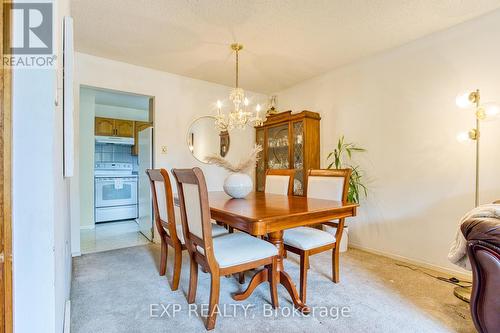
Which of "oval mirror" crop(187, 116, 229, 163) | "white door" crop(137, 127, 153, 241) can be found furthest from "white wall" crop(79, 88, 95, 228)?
"oval mirror" crop(187, 116, 229, 163)

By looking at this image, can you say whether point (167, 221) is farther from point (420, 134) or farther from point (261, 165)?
point (420, 134)

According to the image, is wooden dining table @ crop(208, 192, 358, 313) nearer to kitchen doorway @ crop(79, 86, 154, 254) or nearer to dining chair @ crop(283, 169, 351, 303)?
dining chair @ crop(283, 169, 351, 303)

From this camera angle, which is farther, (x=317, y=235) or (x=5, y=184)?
(x=317, y=235)

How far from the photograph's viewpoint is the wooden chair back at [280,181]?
2.70 m

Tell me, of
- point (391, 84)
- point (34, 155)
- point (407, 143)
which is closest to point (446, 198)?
point (407, 143)

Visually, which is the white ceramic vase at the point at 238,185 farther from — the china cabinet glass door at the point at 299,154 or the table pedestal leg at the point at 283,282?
the china cabinet glass door at the point at 299,154

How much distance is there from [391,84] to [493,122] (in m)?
0.99

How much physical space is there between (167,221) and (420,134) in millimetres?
2582

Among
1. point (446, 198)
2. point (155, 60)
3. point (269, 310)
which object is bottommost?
point (269, 310)

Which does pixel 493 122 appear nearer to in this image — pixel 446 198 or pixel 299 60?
pixel 446 198

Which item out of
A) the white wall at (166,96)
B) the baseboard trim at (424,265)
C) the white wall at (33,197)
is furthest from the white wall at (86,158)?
the baseboard trim at (424,265)

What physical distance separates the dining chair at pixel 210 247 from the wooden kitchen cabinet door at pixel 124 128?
3.66 meters

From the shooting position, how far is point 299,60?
119 inches

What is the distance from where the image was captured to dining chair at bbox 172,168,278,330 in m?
1.45
